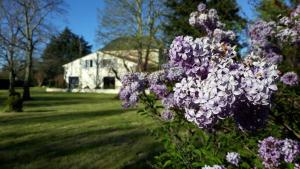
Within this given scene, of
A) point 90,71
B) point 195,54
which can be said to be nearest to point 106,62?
point 90,71

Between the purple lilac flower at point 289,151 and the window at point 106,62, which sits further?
the window at point 106,62

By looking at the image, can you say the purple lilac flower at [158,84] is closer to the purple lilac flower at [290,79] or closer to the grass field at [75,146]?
the purple lilac flower at [290,79]

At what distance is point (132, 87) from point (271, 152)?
71.7 inches

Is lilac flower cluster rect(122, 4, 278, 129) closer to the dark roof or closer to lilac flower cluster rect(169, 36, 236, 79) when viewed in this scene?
lilac flower cluster rect(169, 36, 236, 79)

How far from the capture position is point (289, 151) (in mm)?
2139

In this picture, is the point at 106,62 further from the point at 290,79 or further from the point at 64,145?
the point at 290,79

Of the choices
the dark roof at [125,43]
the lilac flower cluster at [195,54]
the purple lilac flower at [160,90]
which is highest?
the dark roof at [125,43]

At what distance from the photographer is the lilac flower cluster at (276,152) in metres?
2.12

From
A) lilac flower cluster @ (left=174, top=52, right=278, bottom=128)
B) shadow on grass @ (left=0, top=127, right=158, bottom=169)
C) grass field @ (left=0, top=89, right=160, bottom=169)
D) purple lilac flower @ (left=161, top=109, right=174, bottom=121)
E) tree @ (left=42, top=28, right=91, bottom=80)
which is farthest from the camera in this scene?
tree @ (left=42, top=28, right=91, bottom=80)

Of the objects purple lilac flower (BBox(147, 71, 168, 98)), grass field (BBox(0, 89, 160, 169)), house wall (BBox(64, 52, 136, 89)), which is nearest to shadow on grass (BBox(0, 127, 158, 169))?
grass field (BBox(0, 89, 160, 169))

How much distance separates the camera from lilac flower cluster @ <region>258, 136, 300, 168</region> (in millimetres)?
2117

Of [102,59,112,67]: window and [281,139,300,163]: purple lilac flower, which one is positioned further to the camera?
[102,59,112,67]: window

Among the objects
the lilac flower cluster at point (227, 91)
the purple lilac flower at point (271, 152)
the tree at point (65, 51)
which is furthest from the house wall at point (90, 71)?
the lilac flower cluster at point (227, 91)

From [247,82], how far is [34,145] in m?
8.51
